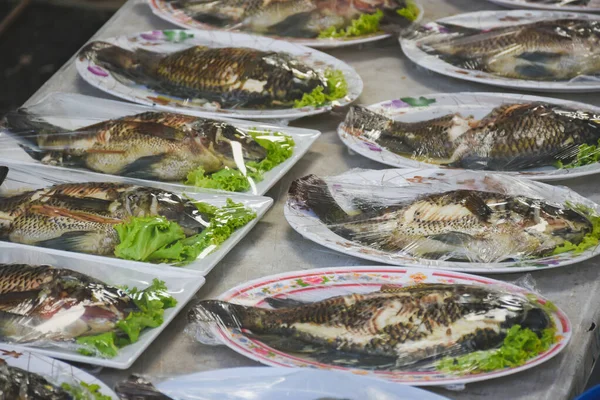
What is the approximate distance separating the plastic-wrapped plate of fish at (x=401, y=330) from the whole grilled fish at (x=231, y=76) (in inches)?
40.6

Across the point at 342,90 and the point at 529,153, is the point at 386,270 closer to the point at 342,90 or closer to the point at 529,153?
the point at 529,153

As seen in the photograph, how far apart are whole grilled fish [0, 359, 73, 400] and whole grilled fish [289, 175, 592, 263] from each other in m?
0.82

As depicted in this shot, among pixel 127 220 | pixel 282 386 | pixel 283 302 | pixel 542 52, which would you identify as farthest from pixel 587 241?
pixel 127 220

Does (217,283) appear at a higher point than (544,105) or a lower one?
lower

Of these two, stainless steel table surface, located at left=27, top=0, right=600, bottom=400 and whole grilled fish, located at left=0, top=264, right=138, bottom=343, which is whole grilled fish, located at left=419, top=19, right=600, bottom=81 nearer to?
stainless steel table surface, located at left=27, top=0, right=600, bottom=400

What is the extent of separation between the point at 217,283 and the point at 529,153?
973 millimetres

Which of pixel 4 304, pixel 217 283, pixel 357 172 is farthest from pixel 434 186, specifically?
pixel 4 304

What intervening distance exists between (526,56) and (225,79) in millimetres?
1004

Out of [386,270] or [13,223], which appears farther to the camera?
[13,223]

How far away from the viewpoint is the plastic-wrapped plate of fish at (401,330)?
5.69ft

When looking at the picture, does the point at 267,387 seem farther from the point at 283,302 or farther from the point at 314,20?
the point at 314,20

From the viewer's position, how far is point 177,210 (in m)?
2.19

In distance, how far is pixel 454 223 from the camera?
2.10 meters

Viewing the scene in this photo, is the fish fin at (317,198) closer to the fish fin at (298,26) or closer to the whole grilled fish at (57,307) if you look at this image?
the whole grilled fish at (57,307)
